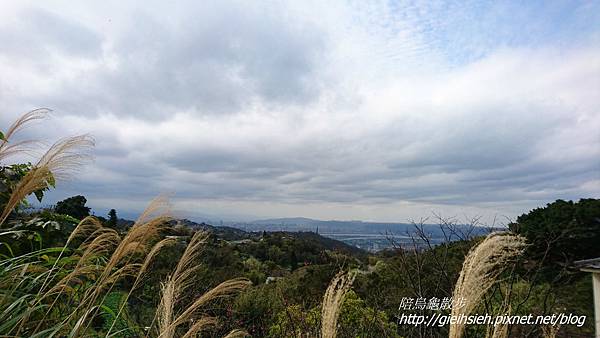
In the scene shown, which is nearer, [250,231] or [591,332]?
[591,332]

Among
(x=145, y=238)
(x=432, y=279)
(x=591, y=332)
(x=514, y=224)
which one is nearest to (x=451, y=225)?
(x=514, y=224)

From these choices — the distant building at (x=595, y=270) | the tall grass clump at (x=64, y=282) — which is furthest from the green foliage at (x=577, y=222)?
the tall grass clump at (x=64, y=282)

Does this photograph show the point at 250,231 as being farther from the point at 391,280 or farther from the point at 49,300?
the point at 49,300

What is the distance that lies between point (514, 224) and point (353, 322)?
3002 millimetres

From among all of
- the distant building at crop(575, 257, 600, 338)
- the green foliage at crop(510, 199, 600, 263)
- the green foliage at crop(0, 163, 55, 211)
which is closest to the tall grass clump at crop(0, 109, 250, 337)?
the green foliage at crop(0, 163, 55, 211)

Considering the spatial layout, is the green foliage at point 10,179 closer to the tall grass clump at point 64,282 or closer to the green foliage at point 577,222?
the tall grass clump at point 64,282

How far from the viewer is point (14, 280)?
179cm

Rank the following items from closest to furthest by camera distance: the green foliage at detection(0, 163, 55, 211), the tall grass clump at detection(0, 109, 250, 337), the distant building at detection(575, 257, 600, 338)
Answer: the tall grass clump at detection(0, 109, 250, 337) → the green foliage at detection(0, 163, 55, 211) → the distant building at detection(575, 257, 600, 338)

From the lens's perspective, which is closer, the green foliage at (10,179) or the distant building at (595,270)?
the green foliage at (10,179)

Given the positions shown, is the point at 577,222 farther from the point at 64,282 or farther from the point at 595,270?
the point at 64,282

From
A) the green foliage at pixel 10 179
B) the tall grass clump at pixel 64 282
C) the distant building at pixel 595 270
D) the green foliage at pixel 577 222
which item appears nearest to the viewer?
the tall grass clump at pixel 64 282

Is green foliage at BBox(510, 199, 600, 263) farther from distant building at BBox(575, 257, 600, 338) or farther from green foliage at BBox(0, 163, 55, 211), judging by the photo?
green foliage at BBox(0, 163, 55, 211)

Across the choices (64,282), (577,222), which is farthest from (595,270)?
Result: (64,282)

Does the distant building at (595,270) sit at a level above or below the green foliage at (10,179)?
below
